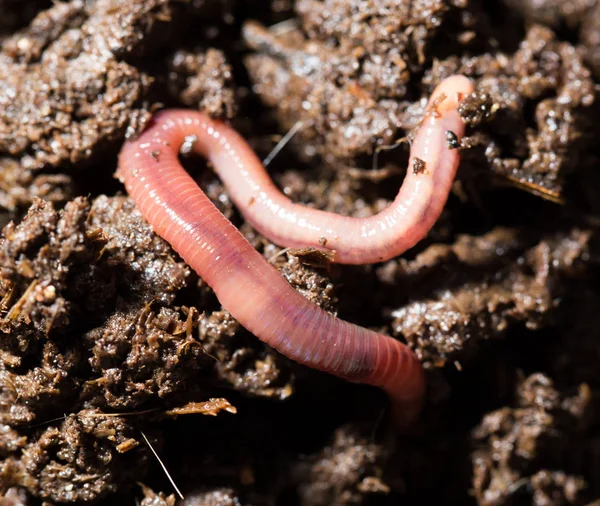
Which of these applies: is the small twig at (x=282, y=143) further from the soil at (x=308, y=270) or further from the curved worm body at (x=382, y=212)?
the curved worm body at (x=382, y=212)

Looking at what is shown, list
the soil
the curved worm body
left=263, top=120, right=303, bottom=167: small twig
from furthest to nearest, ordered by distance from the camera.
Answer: left=263, top=120, right=303, bottom=167: small twig < the curved worm body < the soil

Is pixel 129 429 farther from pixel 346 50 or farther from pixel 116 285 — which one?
pixel 346 50

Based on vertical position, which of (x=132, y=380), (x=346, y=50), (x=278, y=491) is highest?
(x=346, y=50)

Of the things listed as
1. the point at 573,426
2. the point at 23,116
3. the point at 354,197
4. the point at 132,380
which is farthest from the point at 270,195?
the point at 573,426

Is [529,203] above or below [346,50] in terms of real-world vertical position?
below

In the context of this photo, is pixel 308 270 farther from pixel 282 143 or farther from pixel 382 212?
pixel 282 143

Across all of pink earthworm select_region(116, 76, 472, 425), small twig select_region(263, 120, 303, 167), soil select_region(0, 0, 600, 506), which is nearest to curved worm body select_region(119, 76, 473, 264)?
pink earthworm select_region(116, 76, 472, 425)

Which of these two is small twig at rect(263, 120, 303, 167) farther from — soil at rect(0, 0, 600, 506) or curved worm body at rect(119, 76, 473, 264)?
curved worm body at rect(119, 76, 473, 264)
